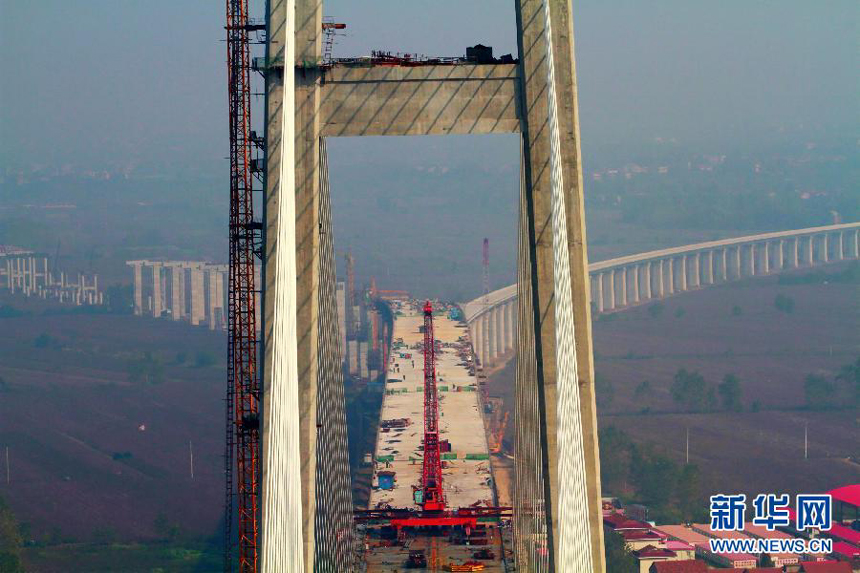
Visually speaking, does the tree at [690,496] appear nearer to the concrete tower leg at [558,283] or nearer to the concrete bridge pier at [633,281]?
the concrete tower leg at [558,283]

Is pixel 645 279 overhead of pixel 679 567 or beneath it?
overhead

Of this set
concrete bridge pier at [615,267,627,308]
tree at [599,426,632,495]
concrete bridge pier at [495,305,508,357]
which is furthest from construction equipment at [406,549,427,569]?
concrete bridge pier at [615,267,627,308]

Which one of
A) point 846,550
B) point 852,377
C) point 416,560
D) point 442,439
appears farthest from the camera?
point 852,377

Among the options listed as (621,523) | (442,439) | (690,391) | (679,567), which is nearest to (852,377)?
(690,391)

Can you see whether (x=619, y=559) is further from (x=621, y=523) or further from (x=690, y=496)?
(x=690, y=496)

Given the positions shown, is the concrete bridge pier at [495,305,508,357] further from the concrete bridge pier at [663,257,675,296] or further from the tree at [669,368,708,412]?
the concrete bridge pier at [663,257,675,296]

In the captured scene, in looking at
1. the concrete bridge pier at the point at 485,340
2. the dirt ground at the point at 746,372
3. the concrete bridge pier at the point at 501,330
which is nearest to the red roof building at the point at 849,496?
the dirt ground at the point at 746,372

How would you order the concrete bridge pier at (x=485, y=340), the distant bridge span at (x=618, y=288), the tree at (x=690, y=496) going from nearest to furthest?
the tree at (x=690, y=496)
the concrete bridge pier at (x=485, y=340)
the distant bridge span at (x=618, y=288)
